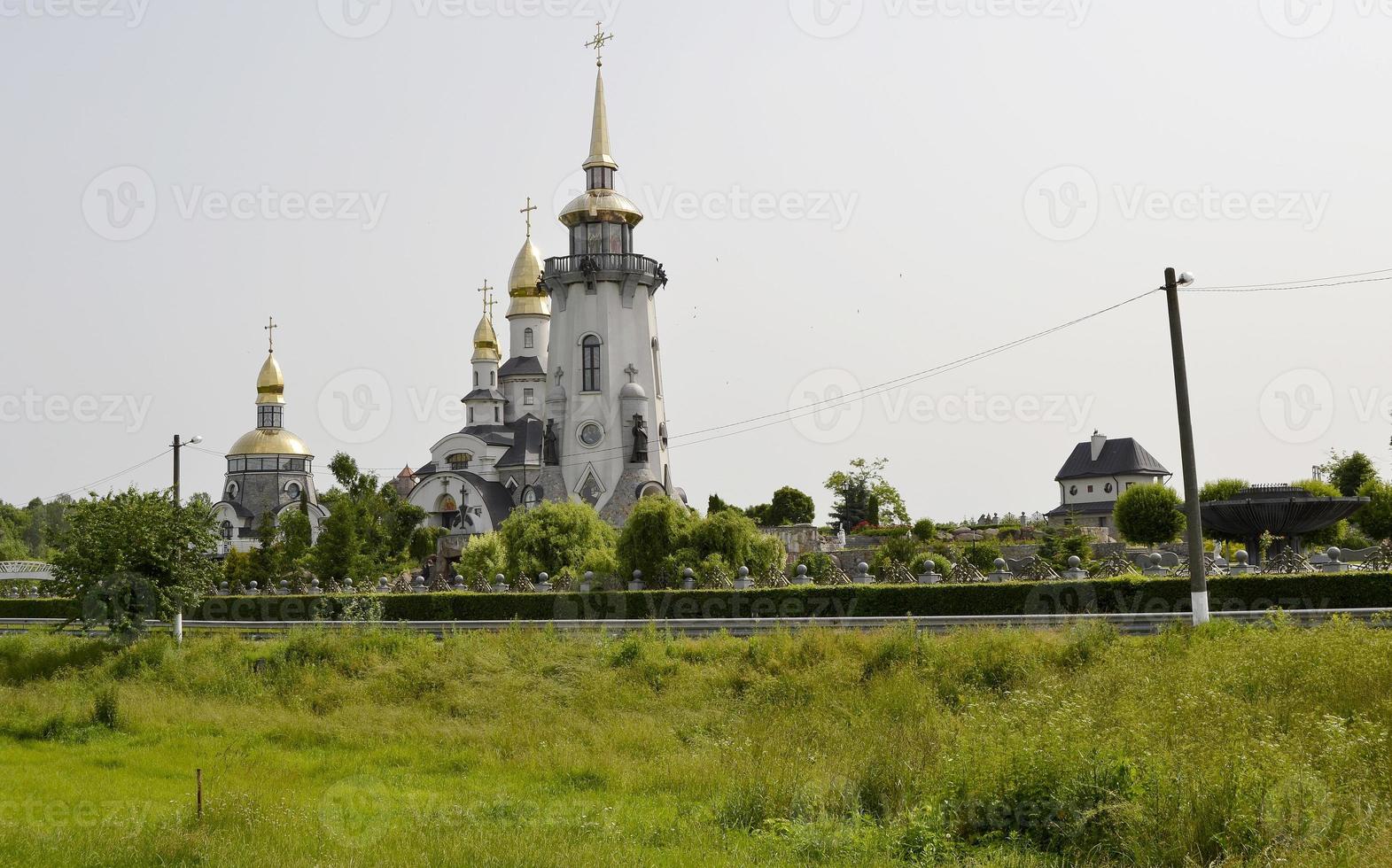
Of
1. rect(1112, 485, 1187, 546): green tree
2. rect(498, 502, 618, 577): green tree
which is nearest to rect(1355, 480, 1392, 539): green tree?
rect(1112, 485, 1187, 546): green tree

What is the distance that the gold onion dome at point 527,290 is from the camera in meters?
74.0

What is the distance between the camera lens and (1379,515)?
3997 cm

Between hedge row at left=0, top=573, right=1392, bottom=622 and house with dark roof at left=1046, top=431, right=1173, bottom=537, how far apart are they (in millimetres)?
46401

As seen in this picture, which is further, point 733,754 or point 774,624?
point 774,624

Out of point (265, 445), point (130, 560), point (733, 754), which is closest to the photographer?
point (733, 754)

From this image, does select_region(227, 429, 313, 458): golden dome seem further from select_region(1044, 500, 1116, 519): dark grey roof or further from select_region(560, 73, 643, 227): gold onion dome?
select_region(1044, 500, 1116, 519): dark grey roof

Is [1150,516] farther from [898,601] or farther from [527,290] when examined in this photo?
[527,290]

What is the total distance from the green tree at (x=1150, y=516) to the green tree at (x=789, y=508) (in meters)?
24.9

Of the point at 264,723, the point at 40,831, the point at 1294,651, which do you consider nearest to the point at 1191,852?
the point at 1294,651

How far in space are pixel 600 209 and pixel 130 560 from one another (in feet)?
112

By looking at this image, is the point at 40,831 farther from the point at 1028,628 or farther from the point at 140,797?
the point at 1028,628

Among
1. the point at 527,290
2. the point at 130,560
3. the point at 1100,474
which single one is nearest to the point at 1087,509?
the point at 1100,474

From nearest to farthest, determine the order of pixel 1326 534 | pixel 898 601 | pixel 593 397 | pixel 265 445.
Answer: pixel 898 601 → pixel 1326 534 → pixel 593 397 → pixel 265 445

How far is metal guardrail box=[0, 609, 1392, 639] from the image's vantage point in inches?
757
